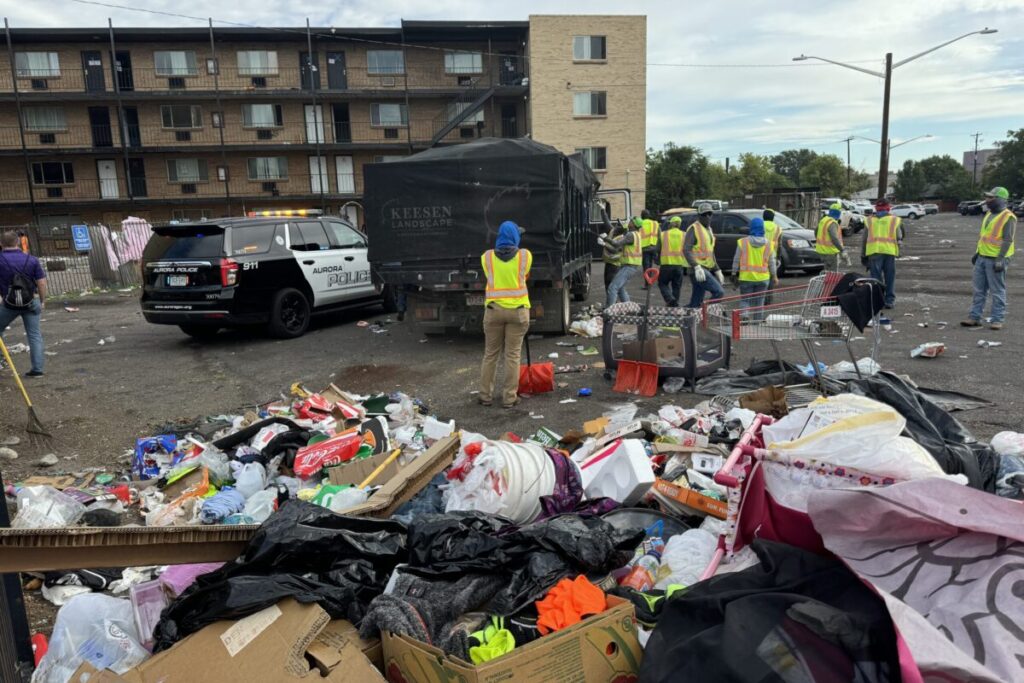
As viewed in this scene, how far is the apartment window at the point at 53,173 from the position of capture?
34688 mm

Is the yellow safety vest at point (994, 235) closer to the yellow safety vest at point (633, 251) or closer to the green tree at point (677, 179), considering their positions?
the yellow safety vest at point (633, 251)

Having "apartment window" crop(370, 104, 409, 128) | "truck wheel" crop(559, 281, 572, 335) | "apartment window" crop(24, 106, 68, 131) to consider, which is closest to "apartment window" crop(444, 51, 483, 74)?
"apartment window" crop(370, 104, 409, 128)

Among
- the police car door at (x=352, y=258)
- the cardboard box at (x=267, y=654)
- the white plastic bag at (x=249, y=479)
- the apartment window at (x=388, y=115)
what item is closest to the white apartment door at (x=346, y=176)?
the apartment window at (x=388, y=115)

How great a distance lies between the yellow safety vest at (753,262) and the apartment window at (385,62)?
94.0ft

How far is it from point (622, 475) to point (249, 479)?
2.66m

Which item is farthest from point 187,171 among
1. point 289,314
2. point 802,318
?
point 802,318

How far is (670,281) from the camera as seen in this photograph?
11922 millimetres

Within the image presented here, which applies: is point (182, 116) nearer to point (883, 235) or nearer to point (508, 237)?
point (883, 235)

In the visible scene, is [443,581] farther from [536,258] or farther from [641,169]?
[641,169]

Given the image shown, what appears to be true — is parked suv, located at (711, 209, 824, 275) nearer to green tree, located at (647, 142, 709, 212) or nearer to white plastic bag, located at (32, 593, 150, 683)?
white plastic bag, located at (32, 593, 150, 683)

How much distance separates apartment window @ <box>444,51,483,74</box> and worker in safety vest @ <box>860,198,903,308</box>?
1042 inches

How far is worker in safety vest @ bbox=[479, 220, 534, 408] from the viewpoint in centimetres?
712

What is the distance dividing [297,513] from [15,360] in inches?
373

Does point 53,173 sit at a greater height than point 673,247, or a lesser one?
greater
